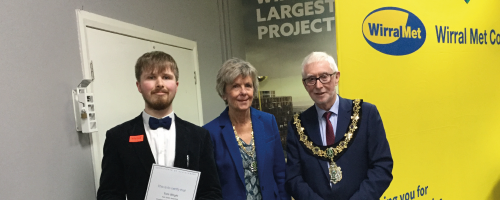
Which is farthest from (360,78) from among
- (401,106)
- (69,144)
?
(69,144)

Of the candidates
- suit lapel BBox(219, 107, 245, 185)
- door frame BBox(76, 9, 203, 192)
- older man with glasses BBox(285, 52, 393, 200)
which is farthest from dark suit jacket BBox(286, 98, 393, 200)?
door frame BBox(76, 9, 203, 192)

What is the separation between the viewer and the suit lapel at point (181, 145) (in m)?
1.50

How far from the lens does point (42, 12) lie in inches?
64.9

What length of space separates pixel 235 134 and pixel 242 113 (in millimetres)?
132

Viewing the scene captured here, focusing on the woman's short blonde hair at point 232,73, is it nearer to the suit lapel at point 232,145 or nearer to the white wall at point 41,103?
the suit lapel at point 232,145

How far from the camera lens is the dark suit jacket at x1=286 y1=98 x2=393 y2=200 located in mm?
1631

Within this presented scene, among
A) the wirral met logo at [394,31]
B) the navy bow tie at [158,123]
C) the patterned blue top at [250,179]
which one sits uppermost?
the wirral met logo at [394,31]

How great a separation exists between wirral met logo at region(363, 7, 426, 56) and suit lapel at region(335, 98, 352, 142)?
912mm

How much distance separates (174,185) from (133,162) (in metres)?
0.25

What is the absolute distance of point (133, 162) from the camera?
1.45 metres

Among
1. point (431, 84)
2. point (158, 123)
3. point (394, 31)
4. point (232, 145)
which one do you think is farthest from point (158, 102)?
point (431, 84)

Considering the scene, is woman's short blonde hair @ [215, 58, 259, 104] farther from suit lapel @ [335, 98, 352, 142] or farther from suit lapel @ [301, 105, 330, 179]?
suit lapel @ [335, 98, 352, 142]

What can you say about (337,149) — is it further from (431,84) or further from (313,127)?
(431,84)

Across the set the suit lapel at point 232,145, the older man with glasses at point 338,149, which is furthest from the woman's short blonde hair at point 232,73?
the older man with glasses at point 338,149
